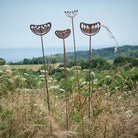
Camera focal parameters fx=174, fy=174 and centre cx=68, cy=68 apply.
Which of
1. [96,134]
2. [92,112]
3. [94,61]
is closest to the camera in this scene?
[96,134]

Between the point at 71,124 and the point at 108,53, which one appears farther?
the point at 108,53

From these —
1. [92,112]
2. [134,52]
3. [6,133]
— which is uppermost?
[134,52]

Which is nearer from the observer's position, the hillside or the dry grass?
the dry grass

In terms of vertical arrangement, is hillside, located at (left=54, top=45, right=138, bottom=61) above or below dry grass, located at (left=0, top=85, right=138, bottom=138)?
above

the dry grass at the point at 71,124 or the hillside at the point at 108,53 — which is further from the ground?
the hillside at the point at 108,53

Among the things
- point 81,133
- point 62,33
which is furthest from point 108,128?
point 62,33

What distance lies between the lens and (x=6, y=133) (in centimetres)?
191

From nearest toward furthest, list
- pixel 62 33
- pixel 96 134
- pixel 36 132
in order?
1. pixel 62 33
2. pixel 96 134
3. pixel 36 132

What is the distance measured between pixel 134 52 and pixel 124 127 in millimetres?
7896

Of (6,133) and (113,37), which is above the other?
(113,37)

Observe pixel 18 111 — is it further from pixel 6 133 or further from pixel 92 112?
pixel 92 112

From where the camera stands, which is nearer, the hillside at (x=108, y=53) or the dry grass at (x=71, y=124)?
the dry grass at (x=71, y=124)

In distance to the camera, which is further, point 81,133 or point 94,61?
point 94,61

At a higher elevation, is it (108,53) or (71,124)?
(108,53)
